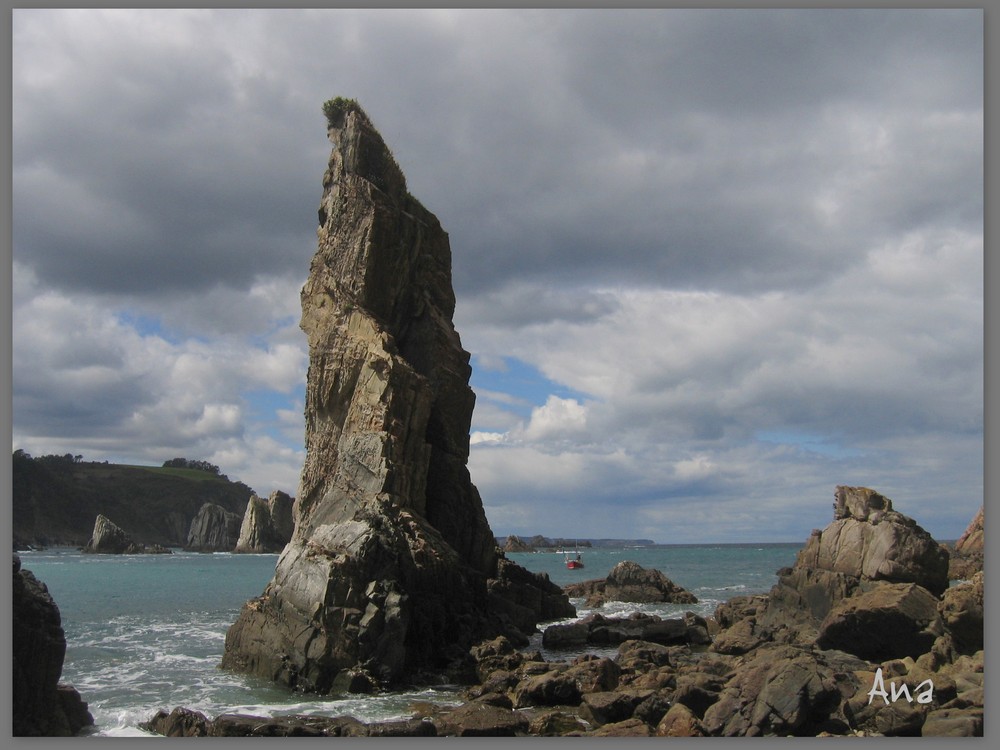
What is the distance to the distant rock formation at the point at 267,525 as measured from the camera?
470ft

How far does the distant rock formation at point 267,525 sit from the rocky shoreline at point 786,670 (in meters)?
119

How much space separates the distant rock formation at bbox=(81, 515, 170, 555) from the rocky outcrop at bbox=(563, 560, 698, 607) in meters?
111

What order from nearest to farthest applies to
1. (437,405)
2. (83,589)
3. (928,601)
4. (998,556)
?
(998,556) < (928,601) < (437,405) < (83,589)

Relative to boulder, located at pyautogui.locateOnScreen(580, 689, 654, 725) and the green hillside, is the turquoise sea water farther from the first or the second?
the green hillside

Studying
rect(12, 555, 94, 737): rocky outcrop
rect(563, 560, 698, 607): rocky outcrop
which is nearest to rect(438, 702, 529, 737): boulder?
rect(12, 555, 94, 737): rocky outcrop

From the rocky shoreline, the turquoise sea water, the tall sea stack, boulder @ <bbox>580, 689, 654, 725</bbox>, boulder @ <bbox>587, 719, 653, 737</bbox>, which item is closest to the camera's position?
the rocky shoreline

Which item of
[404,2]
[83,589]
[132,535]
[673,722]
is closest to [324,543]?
[673,722]

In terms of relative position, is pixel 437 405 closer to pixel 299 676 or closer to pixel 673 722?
pixel 299 676

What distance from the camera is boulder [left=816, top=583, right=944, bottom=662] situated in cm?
2441

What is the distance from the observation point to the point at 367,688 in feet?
76.6

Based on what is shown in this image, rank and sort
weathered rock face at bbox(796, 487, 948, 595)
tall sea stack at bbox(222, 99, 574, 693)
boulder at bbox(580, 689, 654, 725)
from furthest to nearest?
1. weathered rock face at bbox(796, 487, 948, 595)
2. tall sea stack at bbox(222, 99, 574, 693)
3. boulder at bbox(580, 689, 654, 725)

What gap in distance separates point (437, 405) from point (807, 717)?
996 inches

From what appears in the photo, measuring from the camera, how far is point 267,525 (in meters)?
144

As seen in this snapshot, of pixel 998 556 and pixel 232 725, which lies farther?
pixel 232 725
